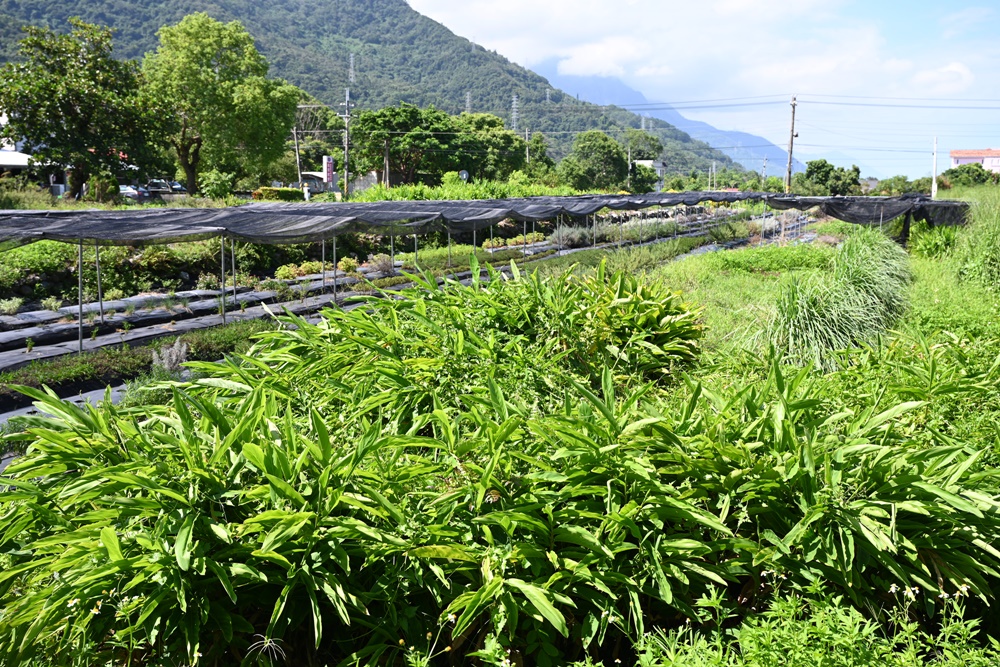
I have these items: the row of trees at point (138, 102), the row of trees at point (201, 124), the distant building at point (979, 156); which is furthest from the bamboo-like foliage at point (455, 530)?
the distant building at point (979, 156)

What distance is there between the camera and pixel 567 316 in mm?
4156

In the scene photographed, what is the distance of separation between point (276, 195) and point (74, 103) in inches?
476

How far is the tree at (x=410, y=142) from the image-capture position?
170 ft

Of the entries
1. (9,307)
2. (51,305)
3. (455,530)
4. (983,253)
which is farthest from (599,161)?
(455,530)

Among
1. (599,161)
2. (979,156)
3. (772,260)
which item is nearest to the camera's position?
(772,260)

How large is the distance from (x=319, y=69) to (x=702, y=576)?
389ft

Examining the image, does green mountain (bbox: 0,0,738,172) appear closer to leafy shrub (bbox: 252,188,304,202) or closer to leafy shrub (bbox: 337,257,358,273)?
leafy shrub (bbox: 252,188,304,202)

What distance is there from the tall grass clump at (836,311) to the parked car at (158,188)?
120 ft

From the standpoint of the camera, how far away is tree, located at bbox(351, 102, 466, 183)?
5175 centimetres

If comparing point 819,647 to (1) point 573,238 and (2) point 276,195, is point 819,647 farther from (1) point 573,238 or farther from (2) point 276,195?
(2) point 276,195

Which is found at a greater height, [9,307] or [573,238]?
[573,238]

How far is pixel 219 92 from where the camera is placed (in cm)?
3644

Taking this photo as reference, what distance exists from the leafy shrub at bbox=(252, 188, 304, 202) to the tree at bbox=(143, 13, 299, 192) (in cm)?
202

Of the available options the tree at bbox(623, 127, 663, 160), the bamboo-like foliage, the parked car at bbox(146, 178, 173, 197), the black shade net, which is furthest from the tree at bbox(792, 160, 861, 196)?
the bamboo-like foliage
